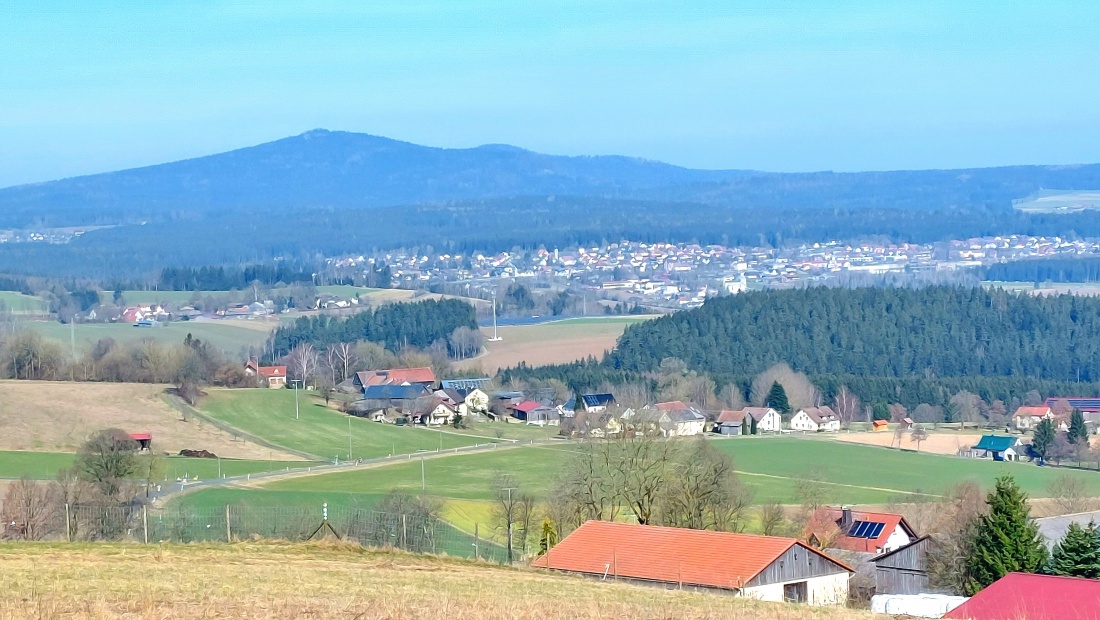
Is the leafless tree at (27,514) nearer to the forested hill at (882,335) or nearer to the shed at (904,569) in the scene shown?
the shed at (904,569)

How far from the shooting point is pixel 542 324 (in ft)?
342

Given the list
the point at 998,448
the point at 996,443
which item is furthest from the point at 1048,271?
the point at 998,448

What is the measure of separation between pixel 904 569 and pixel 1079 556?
5.29 m

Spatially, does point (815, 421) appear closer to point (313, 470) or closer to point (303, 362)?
point (303, 362)

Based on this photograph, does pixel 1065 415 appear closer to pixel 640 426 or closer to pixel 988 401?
pixel 988 401

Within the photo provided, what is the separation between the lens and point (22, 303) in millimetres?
110000

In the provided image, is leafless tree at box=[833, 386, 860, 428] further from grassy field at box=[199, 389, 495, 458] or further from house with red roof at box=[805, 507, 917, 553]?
house with red roof at box=[805, 507, 917, 553]

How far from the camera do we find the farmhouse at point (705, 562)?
19703mm

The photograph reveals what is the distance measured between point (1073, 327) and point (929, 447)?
45.8 meters

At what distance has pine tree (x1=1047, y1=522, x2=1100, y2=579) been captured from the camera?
76.9 feet

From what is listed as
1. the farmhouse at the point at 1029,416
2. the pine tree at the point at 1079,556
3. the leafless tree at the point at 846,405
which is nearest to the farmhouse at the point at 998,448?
the farmhouse at the point at 1029,416

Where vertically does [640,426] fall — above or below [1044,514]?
above

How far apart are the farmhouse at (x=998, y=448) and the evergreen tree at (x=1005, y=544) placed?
30370 millimetres

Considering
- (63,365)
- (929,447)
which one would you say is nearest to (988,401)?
(929,447)
